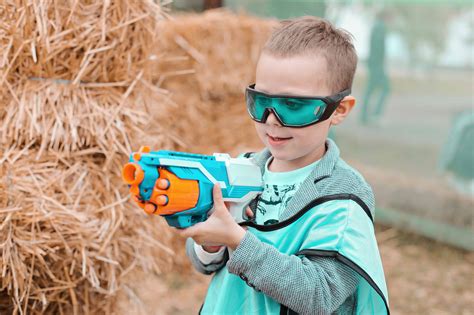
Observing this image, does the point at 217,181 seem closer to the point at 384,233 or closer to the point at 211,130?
the point at 211,130

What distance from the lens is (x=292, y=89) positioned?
67.7 inches

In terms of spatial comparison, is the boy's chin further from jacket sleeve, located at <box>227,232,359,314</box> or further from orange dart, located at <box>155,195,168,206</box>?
orange dart, located at <box>155,195,168,206</box>

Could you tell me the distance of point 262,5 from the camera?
751 cm

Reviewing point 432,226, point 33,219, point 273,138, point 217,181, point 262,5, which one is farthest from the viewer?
point 262,5

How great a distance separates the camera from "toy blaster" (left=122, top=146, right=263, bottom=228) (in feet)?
4.96

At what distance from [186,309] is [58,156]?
211cm

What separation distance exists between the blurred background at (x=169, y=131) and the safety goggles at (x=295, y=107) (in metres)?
1.05

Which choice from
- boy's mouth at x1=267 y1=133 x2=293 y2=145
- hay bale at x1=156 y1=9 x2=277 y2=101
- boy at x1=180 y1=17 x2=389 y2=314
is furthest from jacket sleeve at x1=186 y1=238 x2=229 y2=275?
hay bale at x1=156 y1=9 x2=277 y2=101

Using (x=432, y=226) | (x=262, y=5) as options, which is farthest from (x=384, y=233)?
Answer: (x=262, y=5)

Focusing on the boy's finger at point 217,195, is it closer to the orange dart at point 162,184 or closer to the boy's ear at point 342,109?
the orange dart at point 162,184

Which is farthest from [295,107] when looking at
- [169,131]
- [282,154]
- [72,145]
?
[169,131]

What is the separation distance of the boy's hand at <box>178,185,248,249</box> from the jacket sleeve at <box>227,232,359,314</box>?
0.09ft

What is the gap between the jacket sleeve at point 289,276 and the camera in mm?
1626

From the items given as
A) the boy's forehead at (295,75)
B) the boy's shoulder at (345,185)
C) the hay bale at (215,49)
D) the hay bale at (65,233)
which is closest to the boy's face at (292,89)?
the boy's forehead at (295,75)
